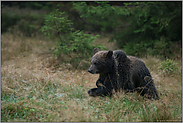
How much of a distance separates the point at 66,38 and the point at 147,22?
511 cm

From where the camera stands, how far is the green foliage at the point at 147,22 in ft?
31.4

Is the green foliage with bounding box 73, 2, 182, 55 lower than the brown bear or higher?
higher

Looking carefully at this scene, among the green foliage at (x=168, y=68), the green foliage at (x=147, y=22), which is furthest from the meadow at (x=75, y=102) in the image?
the green foliage at (x=147, y=22)

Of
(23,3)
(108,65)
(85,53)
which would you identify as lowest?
(85,53)

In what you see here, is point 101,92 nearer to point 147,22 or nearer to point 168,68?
point 168,68

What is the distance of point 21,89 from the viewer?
5.47 meters

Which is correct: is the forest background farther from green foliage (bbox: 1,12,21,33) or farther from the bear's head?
the bear's head

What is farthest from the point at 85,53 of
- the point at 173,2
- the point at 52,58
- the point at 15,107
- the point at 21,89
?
the point at 173,2

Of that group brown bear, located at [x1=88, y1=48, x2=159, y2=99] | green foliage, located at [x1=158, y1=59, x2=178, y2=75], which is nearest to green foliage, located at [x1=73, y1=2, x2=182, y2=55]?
green foliage, located at [x1=158, y1=59, x2=178, y2=75]

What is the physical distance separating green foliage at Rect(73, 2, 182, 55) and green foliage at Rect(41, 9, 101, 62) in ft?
5.58

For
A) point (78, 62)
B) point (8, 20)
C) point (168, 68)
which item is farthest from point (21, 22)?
point (168, 68)

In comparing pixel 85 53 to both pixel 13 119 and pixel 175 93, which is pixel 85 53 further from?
pixel 13 119

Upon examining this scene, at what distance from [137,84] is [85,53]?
172 inches

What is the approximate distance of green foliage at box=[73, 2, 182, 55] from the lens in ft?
31.4
